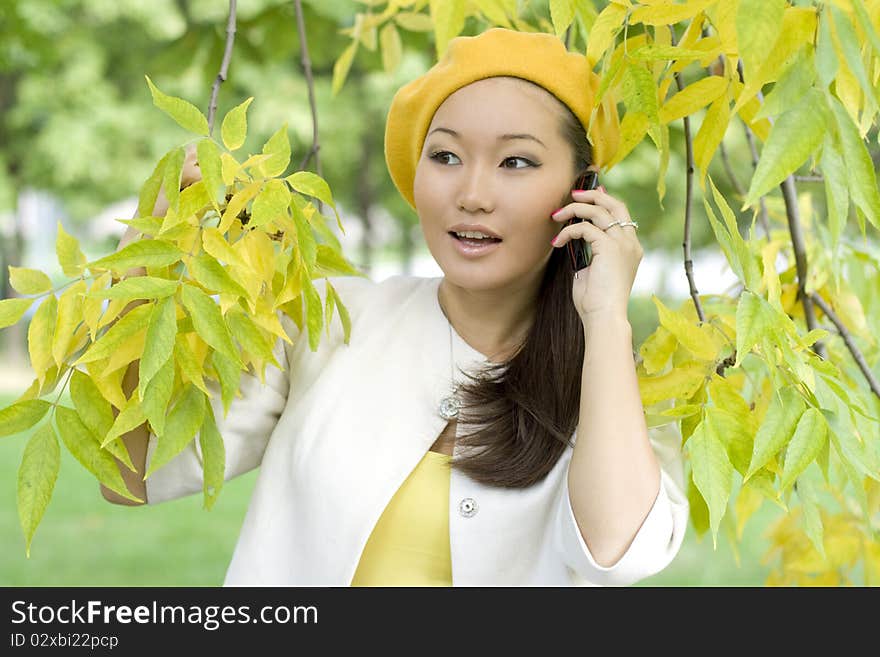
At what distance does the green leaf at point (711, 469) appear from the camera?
1.05m

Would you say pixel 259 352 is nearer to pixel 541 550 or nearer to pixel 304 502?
pixel 304 502

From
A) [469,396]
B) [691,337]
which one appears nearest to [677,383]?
[691,337]

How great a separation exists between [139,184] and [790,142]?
31.0ft

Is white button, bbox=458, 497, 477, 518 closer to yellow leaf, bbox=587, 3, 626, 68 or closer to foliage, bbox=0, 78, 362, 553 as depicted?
foliage, bbox=0, 78, 362, 553

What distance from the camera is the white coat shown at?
1.32 m

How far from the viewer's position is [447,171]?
53.1 inches

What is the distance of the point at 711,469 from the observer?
1071 mm

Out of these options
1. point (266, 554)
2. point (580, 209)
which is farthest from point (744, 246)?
point (266, 554)

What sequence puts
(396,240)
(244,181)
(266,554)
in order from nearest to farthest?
(244,181), (266,554), (396,240)

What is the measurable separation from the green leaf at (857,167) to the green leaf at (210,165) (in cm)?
61

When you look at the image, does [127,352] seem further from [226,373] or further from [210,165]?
[210,165]

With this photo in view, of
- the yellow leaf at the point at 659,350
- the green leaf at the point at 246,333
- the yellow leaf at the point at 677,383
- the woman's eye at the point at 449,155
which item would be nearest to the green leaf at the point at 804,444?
the yellow leaf at the point at 677,383
